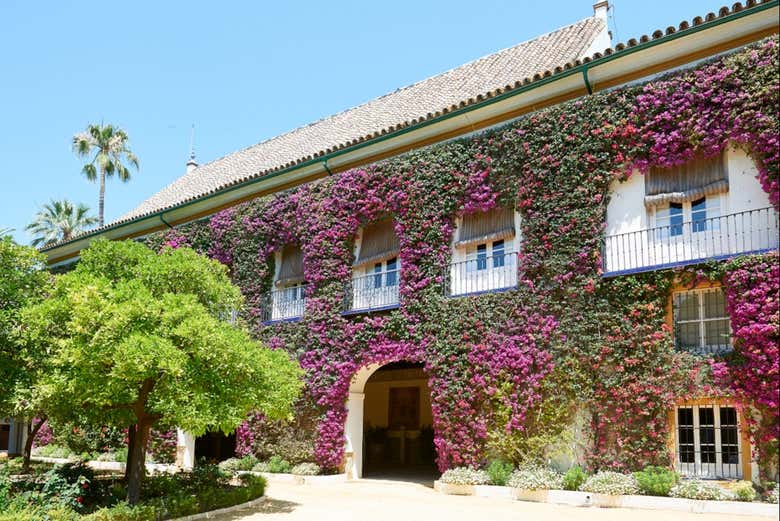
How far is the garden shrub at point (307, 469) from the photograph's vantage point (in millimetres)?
17234

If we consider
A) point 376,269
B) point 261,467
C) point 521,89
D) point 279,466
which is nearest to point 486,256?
point 376,269

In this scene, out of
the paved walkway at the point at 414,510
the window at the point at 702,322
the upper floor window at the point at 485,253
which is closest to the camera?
the paved walkway at the point at 414,510

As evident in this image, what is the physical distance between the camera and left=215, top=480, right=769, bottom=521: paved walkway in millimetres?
11289

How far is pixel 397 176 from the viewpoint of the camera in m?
17.6

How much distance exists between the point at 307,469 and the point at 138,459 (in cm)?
583

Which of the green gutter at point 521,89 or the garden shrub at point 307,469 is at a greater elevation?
the green gutter at point 521,89

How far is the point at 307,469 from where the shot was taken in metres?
17.3

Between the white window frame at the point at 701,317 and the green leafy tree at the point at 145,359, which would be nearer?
the green leafy tree at the point at 145,359

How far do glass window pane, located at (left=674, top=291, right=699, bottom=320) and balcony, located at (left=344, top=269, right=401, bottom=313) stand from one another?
653cm

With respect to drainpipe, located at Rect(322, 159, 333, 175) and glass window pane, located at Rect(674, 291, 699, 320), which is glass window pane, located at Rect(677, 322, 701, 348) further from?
drainpipe, located at Rect(322, 159, 333, 175)

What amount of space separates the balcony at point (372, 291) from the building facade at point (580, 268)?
40mm

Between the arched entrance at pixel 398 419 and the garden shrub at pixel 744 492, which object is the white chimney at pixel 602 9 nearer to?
the arched entrance at pixel 398 419

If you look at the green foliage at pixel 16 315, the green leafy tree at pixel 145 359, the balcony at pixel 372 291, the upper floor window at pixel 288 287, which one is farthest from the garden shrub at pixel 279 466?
the green foliage at pixel 16 315

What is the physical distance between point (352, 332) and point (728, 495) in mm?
9044
